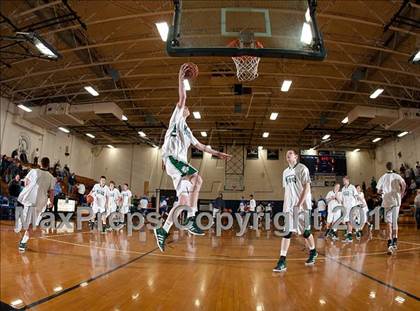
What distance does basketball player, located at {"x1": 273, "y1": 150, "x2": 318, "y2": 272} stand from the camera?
5.11 metres

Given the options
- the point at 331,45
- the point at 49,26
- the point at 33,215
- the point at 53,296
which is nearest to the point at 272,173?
the point at 331,45

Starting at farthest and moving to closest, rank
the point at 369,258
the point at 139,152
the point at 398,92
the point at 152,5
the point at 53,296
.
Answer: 1. the point at 139,152
2. the point at 398,92
3. the point at 152,5
4. the point at 369,258
5. the point at 53,296

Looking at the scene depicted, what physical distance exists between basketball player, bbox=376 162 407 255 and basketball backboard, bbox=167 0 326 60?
13.7 ft

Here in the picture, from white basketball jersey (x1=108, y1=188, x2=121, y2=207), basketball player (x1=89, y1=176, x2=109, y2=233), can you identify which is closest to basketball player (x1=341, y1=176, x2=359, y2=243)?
basketball player (x1=89, y1=176, x2=109, y2=233)

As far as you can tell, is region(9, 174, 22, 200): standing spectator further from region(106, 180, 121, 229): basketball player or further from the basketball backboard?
the basketball backboard

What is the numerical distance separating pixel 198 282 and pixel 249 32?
3.13 metres

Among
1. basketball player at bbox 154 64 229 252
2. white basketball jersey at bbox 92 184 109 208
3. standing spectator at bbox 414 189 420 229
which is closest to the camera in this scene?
basketball player at bbox 154 64 229 252

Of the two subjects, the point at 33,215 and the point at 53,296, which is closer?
the point at 53,296

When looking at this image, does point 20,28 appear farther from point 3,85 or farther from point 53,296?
point 53,296

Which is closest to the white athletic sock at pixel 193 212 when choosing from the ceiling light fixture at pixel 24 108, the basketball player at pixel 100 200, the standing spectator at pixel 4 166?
the basketball player at pixel 100 200

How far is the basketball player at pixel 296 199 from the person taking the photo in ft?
16.8

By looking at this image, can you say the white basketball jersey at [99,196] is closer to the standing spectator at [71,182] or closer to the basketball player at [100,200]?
the basketball player at [100,200]

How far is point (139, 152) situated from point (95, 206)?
8.68m

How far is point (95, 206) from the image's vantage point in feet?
39.6
